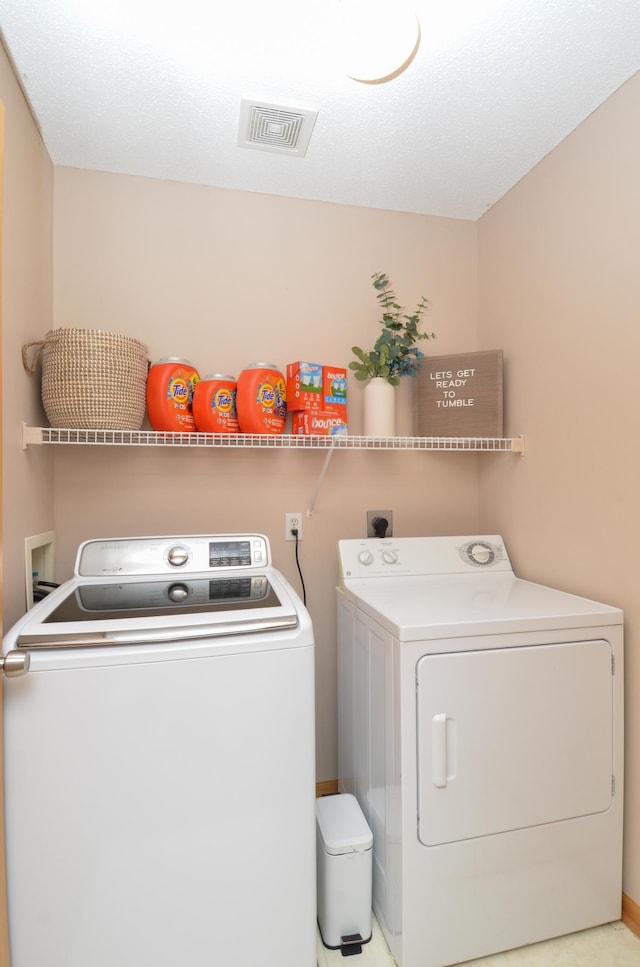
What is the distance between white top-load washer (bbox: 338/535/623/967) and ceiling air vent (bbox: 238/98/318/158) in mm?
1632

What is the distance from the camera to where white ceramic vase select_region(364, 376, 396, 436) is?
6.75 feet

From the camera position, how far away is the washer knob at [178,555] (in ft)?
5.60

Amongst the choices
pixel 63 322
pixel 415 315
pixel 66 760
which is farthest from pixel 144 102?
pixel 66 760

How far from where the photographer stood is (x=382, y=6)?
117 cm

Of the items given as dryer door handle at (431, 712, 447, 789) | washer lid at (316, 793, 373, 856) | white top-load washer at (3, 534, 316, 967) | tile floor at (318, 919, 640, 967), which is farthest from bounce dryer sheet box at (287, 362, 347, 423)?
tile floor at (318, 919, 640, 967)

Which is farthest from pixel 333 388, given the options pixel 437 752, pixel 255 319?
pixel 437 752

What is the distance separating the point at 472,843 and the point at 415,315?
6.26ft

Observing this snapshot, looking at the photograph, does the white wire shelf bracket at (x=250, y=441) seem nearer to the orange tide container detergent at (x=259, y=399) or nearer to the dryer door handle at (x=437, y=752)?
the orange tide container detergent at (x=259, y=399)

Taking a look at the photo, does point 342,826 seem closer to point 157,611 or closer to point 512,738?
point 512,738

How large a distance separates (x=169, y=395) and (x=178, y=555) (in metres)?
0.57

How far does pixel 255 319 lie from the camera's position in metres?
2.11

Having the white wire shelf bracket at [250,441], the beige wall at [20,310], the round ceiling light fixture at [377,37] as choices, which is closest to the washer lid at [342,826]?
the beige wall at [20,310]

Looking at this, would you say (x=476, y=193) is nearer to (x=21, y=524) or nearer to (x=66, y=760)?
(x=21, y=524)

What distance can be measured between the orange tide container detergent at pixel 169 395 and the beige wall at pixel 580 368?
4.37 feet
